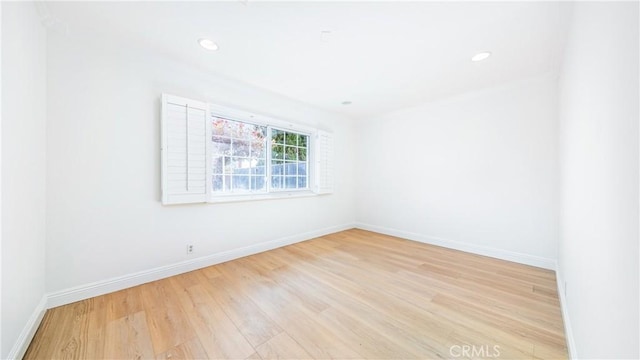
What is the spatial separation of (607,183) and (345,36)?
189cm

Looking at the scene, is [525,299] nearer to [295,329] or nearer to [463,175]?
[463,175]

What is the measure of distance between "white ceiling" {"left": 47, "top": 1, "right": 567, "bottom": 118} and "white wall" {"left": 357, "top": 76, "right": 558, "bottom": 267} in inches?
18.8

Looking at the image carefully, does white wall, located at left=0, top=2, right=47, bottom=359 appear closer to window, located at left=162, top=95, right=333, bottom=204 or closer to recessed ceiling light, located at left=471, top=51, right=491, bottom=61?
window, located at left=162, top=95, right=333, bottom=204

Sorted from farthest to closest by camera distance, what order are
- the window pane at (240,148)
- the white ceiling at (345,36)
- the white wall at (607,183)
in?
the window pane at (240,148) < the white ceiling at (345,36) < the white wall at (607,183)

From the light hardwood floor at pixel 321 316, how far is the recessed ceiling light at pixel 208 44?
231cm

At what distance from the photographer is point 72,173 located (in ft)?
6.33

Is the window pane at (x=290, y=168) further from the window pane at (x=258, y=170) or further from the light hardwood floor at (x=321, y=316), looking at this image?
the light hardwood floor at (x=321, y=316)

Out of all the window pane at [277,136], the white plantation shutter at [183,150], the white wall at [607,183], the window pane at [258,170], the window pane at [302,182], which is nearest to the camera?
the white wall at [607,183]

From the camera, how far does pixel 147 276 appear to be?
2.28 meters

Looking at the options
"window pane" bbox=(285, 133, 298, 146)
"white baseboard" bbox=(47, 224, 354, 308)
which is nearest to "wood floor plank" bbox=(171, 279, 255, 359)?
"white baseboard" bbox=(47, 224, 354, 308)

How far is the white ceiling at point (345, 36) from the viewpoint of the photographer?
167 cm

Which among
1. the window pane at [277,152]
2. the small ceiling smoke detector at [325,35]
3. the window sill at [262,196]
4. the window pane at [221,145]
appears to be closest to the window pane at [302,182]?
the window sill at [262,196]

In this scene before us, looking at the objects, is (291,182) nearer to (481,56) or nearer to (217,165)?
(217,165)

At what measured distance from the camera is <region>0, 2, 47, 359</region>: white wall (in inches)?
48.9
